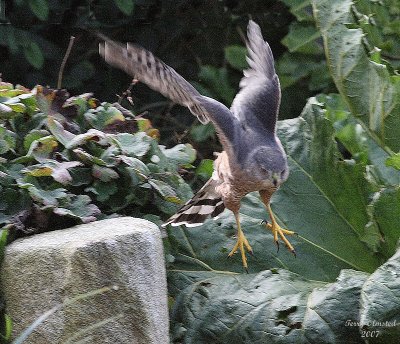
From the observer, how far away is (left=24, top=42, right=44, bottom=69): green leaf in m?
5.62

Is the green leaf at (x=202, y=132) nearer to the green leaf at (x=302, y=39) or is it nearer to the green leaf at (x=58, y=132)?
the green leaf at (x=302, y=39)

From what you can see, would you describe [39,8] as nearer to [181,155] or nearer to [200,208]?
[181,155]

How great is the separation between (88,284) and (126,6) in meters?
3.12

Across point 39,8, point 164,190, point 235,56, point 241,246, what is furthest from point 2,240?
point 235,56

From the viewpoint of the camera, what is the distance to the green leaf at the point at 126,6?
5668 mm

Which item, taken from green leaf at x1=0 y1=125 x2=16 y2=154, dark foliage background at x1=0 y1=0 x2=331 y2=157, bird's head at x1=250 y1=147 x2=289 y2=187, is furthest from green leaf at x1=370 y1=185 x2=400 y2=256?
dark foliage background at x1=0 y1=0 x2=331 y2=157

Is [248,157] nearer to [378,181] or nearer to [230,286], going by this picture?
[230,286]

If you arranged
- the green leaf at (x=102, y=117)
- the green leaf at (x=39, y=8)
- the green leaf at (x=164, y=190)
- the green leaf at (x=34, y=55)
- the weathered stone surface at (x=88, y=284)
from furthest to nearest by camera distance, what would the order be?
the green leaf at (x=34, y=55), the green leaf at (x=39, y=8), the green leaf at (x=102, y=117), the green leaf at (x=164, y=190), the weathered stone surface at (x=88, y=284)

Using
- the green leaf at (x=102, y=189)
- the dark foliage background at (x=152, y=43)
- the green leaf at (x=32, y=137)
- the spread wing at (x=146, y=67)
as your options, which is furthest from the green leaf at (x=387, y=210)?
the dark foliage background at (x=152, y=43)

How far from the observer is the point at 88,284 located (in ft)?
9.56

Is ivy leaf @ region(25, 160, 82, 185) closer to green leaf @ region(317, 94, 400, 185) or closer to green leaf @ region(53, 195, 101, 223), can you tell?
green leaf @ region(53, 195, 101, 223)

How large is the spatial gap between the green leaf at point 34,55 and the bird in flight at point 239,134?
6.77 ft

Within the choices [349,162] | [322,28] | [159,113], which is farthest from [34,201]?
[159,113]

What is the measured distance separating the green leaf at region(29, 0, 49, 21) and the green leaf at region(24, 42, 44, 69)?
0.75 feet
